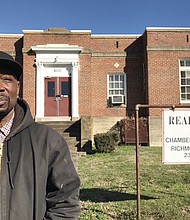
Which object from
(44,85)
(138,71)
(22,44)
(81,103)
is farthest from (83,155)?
(22,44)

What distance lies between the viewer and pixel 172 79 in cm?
1638

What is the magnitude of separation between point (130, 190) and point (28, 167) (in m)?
5.16

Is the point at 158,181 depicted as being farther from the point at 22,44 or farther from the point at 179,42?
the point at 22,44

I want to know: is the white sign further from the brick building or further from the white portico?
the white portico

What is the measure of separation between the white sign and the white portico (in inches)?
427

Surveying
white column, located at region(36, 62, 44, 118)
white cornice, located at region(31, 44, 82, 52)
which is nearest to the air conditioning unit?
white cornice, located at region(31, 44, 82, 52)

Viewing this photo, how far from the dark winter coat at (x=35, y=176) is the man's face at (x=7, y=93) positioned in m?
0.09

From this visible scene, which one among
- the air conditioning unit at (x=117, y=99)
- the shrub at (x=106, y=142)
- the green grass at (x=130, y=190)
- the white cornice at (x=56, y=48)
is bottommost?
the green grass at (x=130, y=190)

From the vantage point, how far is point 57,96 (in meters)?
16.5

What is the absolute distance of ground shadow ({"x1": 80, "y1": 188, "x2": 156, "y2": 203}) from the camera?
236 inches

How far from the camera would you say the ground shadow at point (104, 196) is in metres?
5.99

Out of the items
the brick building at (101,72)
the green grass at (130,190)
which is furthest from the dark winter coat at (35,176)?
the brick building at (101,72)

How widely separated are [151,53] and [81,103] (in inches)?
180

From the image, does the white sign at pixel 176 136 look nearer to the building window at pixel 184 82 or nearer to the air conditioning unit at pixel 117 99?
the air conditioning unit at pixel 117 99
